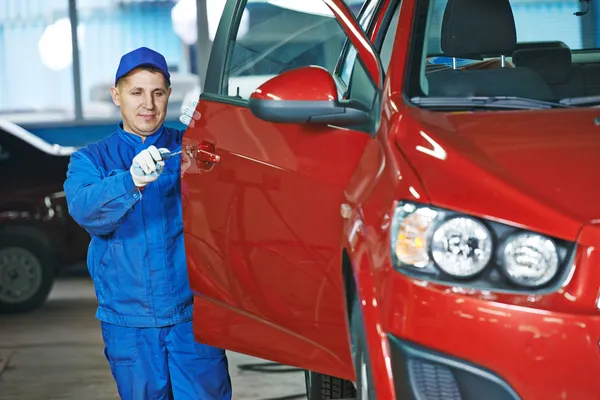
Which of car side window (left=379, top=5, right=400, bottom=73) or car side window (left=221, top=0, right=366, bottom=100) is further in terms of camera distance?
car side window (left=221, top=0, right=366, bottom=100)

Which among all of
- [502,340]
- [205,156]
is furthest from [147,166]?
[502,340]

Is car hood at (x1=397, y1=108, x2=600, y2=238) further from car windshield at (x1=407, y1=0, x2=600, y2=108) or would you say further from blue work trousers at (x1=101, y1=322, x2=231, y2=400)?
blue work trousers at (x1=101, y1=322, x2=231, y2=400)

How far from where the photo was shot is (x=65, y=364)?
738 cm

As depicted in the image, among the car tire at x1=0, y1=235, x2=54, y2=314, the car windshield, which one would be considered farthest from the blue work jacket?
the car tire at x1=0, y1=235, x2=54, y2=314

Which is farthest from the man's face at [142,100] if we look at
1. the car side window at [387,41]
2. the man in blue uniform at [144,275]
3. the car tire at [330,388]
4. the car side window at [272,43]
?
the car tire at [330,388]

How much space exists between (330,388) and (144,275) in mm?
828

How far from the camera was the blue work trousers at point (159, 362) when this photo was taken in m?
4.54

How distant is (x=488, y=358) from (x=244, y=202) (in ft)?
4.80

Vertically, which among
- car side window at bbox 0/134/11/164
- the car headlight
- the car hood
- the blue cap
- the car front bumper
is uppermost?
the blue cap

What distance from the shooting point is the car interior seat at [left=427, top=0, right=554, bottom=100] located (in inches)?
142

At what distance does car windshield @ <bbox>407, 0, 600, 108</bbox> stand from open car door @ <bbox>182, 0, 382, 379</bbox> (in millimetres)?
183

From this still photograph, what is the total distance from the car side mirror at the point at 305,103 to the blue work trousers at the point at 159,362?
50.4 inches

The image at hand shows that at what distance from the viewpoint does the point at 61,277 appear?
12234 mm

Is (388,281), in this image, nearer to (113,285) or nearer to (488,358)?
(488,358)
